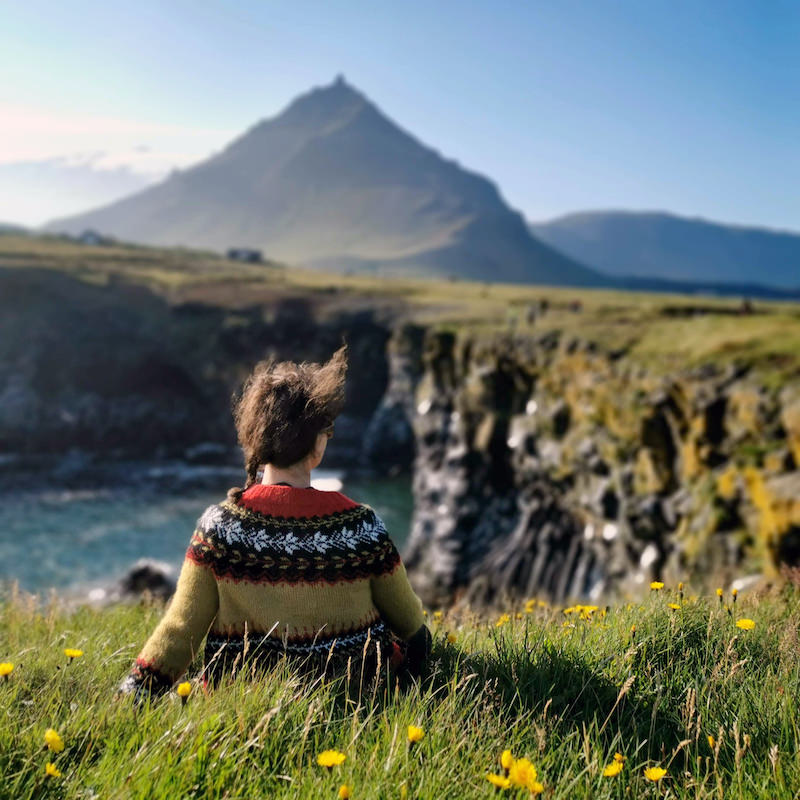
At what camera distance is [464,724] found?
3.70 meters

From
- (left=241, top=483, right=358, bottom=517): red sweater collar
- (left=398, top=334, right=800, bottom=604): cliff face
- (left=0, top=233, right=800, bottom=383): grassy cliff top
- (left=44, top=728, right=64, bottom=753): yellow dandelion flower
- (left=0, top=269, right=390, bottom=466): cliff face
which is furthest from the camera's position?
(left=0, top=269, right=390, bottom=466): cliff face

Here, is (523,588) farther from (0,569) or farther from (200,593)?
(200,593)

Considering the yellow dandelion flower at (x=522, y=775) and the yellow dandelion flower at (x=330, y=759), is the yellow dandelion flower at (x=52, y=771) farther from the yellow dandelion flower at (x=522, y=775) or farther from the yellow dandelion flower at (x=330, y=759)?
the yellow dandelion flower at (x=522, y=775)

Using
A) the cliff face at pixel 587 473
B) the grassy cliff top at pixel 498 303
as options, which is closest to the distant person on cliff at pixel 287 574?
the cliff face at pixel 587 473

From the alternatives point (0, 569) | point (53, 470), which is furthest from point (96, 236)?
point (0, 569)

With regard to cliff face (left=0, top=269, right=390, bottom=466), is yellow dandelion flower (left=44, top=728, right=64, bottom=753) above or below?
above

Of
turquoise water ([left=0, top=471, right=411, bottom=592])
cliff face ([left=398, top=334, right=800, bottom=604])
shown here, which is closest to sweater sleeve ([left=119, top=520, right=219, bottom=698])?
cliff face ([left=398, top=334, right=800, bottom=604])

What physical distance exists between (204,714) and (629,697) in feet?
7.33

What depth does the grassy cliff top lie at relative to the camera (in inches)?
1158

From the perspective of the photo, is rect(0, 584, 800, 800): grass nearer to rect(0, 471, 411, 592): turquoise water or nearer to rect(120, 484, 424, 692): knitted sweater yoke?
rect(120, 484, 424, 692): knitted sweater yoke

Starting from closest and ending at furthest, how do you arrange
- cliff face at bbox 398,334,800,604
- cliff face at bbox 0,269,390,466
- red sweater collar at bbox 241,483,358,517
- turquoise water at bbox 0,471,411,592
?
1. red sweater collar at bbox 241,483,358,517
2. cliff face at bbox 398,334,800,604
3. turquoise water at bbox 0,471,411,592
4. cliff face at bbox 0,269,390,466

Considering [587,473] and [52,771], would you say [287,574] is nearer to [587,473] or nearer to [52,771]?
[52,771]

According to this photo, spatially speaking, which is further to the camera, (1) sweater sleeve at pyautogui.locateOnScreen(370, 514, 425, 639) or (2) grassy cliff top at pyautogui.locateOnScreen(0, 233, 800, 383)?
(2) grassy cliff top at pyautogui.locateOnScreen(0, 233, 800, 383)

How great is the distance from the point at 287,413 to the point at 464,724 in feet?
6.13
